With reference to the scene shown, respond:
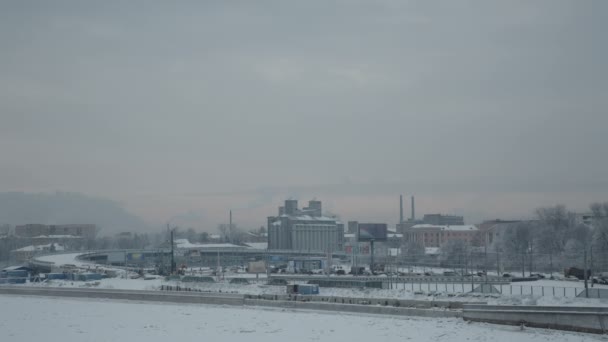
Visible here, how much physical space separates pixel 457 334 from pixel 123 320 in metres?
16.9

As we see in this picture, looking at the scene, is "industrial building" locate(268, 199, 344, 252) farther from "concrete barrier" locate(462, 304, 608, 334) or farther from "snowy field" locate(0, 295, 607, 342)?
"concrete barrier" locate(462, 304, 608, 334)

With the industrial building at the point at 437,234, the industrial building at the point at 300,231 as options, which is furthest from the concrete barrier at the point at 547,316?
the industrial building at the point at 437,234

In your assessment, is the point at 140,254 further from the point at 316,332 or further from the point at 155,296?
the point at 316,332

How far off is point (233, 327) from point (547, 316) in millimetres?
13497

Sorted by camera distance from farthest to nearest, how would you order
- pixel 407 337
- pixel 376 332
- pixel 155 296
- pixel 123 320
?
pixel 155 296
pixel 123 320
pixel 376 332
pixel 407 337

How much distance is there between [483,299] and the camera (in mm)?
37750

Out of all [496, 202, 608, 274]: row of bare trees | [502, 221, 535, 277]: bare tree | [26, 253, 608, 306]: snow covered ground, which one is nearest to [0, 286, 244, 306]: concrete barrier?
[26, 253, 608, 306]: snow covered ground

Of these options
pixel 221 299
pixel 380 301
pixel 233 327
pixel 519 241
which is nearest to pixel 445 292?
pixel 380 301

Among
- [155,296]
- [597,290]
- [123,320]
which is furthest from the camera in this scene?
[155,296]

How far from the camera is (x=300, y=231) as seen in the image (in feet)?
506

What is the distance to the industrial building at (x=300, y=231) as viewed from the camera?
15388 cm

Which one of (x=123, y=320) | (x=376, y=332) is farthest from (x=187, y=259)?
(x=376, y=332)

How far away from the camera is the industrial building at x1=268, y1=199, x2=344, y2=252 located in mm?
153875

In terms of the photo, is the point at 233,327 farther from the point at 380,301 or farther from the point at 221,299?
the point at 221,299
